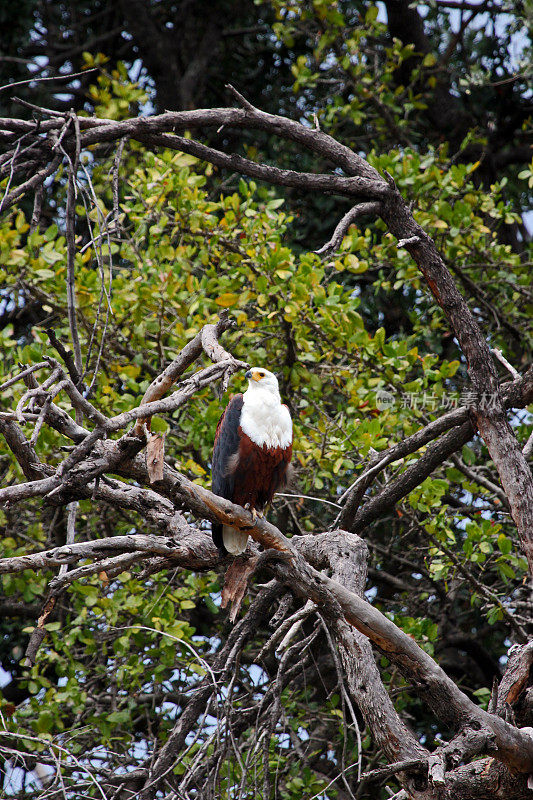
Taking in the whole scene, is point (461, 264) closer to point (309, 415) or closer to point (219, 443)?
point (309, 415)

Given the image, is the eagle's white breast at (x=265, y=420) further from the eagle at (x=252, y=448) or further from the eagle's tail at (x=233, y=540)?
the eagle's tail at (x=233, y=540)

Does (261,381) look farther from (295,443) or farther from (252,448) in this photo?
(295,443)

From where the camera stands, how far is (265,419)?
10.7 feet

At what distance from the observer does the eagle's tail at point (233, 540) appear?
9.32 feet

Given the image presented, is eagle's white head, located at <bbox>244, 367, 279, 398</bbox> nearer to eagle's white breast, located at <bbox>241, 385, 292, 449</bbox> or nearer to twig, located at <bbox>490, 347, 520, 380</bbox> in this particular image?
eagle's white breast, located at <bbox>241, 385, 292, 449</bbox>

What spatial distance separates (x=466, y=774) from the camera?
235cm

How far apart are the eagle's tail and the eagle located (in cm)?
26

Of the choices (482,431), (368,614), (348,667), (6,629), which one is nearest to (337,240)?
(482,431)

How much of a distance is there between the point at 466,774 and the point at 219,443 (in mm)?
1548

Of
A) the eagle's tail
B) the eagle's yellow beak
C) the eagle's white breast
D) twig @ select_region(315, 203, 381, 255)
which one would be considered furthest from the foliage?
the eagle's tail

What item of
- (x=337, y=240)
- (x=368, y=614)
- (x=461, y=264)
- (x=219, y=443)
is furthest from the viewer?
(x=461, y=264)

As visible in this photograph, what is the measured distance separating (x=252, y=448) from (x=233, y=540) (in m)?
0.45

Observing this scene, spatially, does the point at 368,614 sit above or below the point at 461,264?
below

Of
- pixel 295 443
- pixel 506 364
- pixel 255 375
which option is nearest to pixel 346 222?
pixel 255 375
